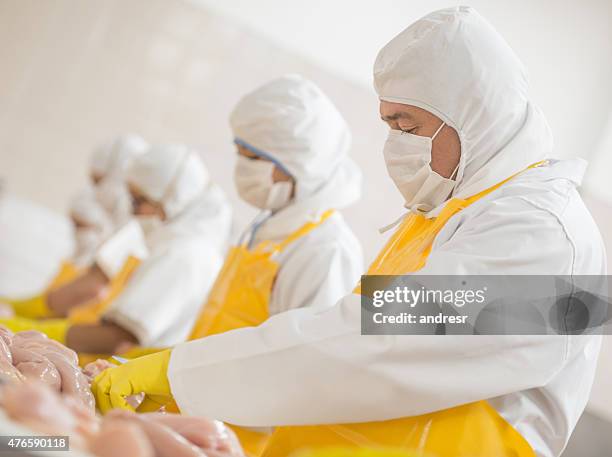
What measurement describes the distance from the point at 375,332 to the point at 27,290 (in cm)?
578

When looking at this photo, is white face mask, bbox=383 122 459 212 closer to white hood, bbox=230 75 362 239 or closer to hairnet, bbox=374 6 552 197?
hairnet, bbox=374 6 552 197

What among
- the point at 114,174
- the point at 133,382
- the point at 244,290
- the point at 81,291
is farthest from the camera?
the point at 114,174

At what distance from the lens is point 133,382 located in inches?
70.5

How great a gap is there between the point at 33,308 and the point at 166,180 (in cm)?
162

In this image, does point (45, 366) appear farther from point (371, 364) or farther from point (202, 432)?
point (371, 364)

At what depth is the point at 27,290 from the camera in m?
6.91

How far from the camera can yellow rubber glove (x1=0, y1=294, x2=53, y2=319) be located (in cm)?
538

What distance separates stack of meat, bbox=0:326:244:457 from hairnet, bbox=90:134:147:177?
4105 mm

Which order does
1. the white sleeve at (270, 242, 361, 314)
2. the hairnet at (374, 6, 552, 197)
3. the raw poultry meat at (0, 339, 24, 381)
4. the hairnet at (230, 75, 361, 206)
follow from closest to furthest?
1. the raw poultry meat at (0, 339, 24, 381)
2. the hairnet at (374, 6, 552, 197)
3. the white sleeve at (270, 242, 361, 314)
4. the hairnet at (230, 75, 361, 206)

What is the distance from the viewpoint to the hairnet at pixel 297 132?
2.92 metres

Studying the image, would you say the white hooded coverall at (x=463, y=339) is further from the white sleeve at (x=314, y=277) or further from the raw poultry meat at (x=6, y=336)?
the white sleeve at (x=314, y=277)

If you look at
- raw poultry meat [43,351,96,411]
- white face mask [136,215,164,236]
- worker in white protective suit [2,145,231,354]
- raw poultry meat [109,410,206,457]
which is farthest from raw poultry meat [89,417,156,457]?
white face mask [136,215,164,236]

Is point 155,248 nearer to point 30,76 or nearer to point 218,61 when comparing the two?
point 218,61

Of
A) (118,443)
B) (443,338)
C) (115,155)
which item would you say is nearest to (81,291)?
(115,155)
